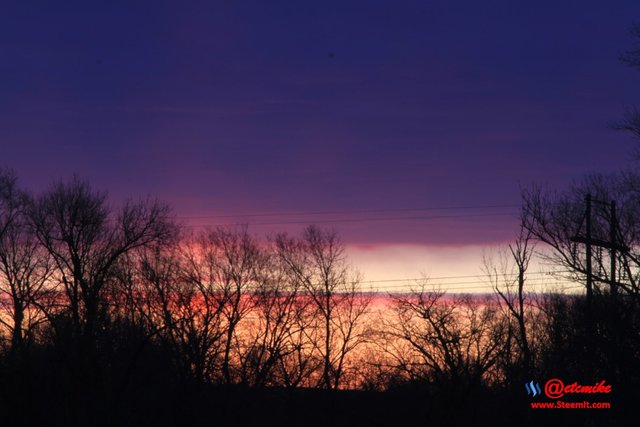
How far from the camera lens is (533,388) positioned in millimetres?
39688

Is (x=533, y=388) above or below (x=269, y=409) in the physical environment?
above

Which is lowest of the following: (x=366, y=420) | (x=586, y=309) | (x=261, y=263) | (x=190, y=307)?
(x=366, y=420)

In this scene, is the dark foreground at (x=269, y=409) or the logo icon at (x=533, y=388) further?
the dark foreground at (x=269, y=409)

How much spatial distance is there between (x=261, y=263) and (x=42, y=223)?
1636cm

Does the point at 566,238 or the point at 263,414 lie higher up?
the point at 566,238

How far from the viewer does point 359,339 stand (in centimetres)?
6219

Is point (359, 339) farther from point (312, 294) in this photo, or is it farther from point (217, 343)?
point (217, 343)

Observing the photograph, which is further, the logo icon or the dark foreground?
the dark foreground

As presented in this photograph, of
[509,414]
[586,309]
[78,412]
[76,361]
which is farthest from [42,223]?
[586,309]

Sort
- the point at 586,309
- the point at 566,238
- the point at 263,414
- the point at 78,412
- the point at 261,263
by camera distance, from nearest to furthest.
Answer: the point at 586,309, the point at 566,238, the point at 78,412, the point at 263,414, the point at 261,263

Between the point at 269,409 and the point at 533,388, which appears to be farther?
the point at 269,409

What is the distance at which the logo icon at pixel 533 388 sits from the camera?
1528 inches

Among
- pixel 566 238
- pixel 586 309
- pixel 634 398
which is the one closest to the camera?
pixel 634 398

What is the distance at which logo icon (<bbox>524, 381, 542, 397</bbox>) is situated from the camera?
38.8m
